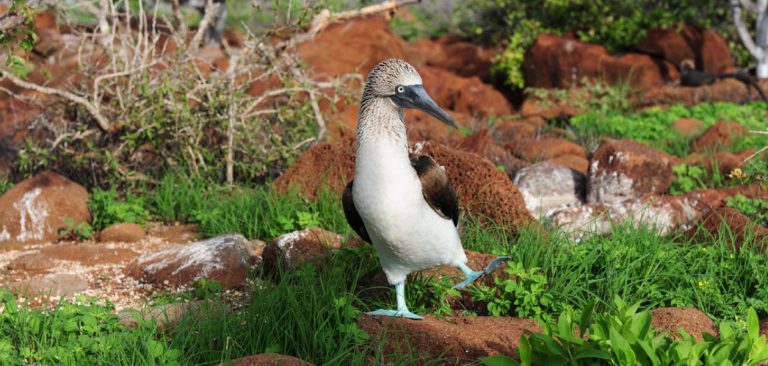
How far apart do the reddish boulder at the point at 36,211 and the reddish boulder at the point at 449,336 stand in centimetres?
331

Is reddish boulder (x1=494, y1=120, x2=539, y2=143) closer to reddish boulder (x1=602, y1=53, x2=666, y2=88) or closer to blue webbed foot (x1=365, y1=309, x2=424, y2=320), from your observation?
reddish boulder (x1=602, y1=53, x2=666, y2=88)

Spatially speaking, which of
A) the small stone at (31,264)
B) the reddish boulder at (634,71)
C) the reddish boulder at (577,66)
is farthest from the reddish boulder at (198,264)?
the reddish boulder at (634,71)

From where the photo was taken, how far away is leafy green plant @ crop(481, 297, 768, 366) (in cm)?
276

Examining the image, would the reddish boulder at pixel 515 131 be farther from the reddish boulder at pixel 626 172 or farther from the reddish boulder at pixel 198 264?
the reddish boulder at pixel 198 264

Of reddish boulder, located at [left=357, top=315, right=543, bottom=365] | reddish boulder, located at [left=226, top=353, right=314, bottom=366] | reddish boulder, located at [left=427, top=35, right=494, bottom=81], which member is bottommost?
reddish boulder, located at [left=357, top=315, right=543, bottom=365]

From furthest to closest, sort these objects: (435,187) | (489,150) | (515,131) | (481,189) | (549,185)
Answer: (515,131) → (489,150) → (549,185) → (481,189) → (435,187)

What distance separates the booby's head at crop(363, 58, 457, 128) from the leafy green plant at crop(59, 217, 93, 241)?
331 centimetres

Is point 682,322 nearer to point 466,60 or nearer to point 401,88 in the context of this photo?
point 401,88

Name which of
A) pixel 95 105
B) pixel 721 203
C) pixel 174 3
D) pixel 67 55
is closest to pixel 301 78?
pixel 174 3

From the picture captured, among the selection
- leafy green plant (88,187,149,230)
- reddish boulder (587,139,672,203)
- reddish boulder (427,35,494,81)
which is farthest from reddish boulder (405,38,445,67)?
leafy green plant (88,187,149,230)

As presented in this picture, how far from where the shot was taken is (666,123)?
920 centimetres

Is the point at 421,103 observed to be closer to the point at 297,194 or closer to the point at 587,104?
the point at 297,194

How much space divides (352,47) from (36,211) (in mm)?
6586

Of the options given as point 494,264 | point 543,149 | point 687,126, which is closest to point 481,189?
point 494,264
